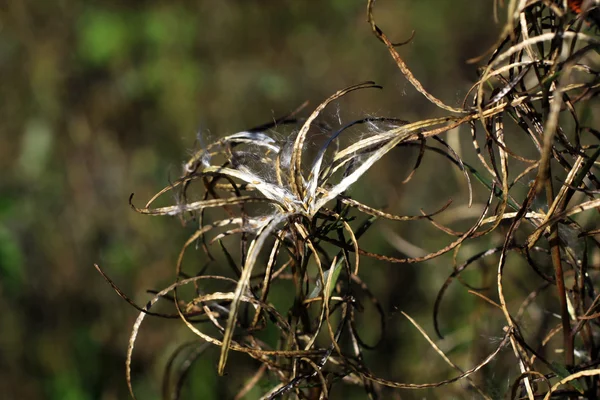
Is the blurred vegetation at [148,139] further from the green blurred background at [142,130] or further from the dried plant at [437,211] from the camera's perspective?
the dried plant at [437,211]

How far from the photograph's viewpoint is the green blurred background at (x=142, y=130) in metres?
2.20

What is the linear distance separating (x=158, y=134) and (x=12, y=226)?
0.94 meters

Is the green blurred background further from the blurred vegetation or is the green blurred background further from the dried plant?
the dried plant

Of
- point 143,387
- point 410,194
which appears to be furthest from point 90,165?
point 410,194

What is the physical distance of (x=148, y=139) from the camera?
10.9ft


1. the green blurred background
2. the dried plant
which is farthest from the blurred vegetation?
the dried plant

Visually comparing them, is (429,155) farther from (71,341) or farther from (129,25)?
(129,25)

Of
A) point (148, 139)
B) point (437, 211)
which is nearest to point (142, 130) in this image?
point (148, 139)

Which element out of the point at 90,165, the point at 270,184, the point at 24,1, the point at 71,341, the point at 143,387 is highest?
the point at 24,1

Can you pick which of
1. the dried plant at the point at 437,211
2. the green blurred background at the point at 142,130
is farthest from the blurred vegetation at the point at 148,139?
the dried plant at the point at 437,211

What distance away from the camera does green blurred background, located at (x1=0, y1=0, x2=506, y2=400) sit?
86.4 inches

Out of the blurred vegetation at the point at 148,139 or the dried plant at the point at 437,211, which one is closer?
the dried plant at the point at 437,211

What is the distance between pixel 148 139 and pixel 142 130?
9 cm

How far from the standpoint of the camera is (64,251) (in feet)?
8.33
